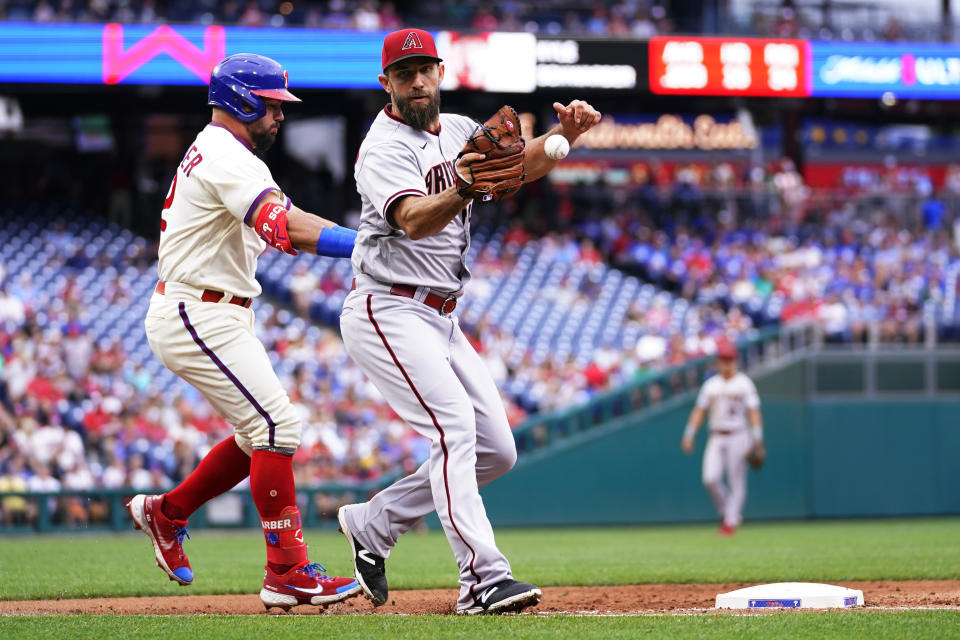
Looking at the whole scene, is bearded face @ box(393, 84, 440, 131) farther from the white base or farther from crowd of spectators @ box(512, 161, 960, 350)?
crowd of spectators @ box(512, 161, 960, 350)

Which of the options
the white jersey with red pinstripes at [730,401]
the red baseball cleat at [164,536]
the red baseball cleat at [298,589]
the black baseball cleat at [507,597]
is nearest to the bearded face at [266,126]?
the red baseball cleat at [164,536]

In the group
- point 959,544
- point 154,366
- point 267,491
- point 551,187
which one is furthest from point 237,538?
point 551,187

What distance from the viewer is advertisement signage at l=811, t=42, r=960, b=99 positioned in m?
19.9

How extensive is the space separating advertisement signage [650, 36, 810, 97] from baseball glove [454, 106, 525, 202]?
15322mm

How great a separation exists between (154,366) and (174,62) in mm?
4727

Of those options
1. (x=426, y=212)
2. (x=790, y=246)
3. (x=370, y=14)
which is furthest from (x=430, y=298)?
(x=790, y=246)

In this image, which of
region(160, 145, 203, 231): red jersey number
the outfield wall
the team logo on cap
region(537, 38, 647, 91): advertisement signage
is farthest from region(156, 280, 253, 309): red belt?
region(537, 38, 647, 91): advertisement signage

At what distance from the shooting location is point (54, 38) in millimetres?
17250

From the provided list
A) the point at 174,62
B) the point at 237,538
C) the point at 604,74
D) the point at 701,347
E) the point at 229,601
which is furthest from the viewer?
the point at 604,74

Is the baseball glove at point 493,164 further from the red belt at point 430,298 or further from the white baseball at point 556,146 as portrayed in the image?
the red belt at point 430,298

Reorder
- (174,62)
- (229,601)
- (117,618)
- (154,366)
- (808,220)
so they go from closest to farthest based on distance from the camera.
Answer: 1. (117,618)
2. (229,601)
3. (154,366)
4. (174,62)
5. (808,220)

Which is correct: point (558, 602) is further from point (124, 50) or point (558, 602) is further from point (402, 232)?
point (124, 50)

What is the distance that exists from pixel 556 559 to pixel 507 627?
14.8ft

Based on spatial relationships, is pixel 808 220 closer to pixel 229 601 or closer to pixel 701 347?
pixel 701 347
